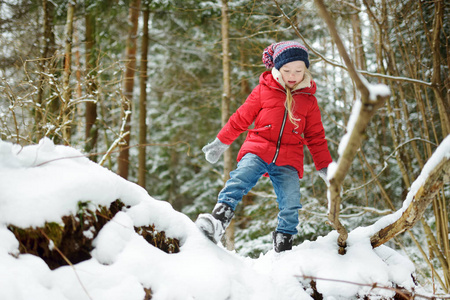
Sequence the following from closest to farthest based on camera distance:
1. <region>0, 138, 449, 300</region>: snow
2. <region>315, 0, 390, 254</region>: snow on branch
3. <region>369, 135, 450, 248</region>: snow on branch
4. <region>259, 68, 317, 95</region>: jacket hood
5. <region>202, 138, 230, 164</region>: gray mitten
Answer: <region>315, 0, 390, 254</region>: snow on branch, <region>0, 138, 449, 300</region>: snow, <region>369, 135, 450, 248</region>: snow on branch, <region>259, 68, 317, 95</region>: jacket hood, <region>202, 138, 230, 164</region>: gray mitten

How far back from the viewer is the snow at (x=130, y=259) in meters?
1.44

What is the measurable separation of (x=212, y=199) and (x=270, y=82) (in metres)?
8.46

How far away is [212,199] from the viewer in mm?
10844

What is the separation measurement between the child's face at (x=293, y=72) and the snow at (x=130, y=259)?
1.25 meters

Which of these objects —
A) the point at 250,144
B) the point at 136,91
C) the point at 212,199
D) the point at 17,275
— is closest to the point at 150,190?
the point at 212,199

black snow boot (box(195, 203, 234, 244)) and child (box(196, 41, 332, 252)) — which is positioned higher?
child (box(196, 41, 332, 252))

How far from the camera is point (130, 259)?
1.67 meters

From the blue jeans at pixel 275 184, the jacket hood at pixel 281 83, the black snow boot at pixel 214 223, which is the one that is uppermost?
the jacket hood at pixel 281 83

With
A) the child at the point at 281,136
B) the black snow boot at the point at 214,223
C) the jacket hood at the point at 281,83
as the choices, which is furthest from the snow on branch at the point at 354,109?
the jacket hood at the point at 281,83

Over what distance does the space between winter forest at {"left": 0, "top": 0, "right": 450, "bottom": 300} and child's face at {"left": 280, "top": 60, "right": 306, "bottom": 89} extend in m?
0.77

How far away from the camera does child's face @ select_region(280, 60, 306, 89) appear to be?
2.59m

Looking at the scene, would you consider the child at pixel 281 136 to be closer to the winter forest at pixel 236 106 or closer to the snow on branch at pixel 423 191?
the winter forest at pixel 236 106

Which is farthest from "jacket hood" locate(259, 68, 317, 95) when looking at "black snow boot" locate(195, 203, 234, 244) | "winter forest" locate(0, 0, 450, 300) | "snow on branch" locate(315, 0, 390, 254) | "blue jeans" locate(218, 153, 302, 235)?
"snow on branch" locate(315, 0, 390, 254)

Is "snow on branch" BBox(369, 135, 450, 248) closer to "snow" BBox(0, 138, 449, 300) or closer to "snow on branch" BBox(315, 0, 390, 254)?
"snow" BBox(0, 138, 449, 300)
